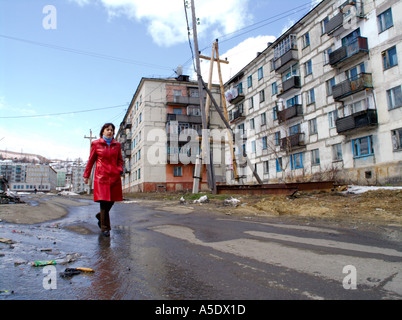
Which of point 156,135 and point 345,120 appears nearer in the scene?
point 345,120

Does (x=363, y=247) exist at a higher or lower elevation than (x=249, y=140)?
lower

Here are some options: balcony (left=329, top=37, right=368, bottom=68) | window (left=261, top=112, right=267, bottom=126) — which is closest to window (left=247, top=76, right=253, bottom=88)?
window (left=261, top=112, right=267, bottom=126)

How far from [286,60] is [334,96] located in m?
7.61

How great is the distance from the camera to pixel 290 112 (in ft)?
91.4

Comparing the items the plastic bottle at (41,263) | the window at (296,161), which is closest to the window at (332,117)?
the window at (296,161)

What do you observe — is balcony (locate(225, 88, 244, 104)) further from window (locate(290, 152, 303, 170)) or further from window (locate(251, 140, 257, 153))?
window (locate(290, 152, 303, 170))

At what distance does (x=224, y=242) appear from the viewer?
156 inches

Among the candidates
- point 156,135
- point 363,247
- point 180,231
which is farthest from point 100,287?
point 156,135

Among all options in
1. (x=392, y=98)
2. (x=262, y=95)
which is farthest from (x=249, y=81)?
(x=392, y=98)

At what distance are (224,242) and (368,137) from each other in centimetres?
2057

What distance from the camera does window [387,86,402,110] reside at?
18.6 m

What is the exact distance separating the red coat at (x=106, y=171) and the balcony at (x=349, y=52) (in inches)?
849

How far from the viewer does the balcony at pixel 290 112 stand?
27.3 m
